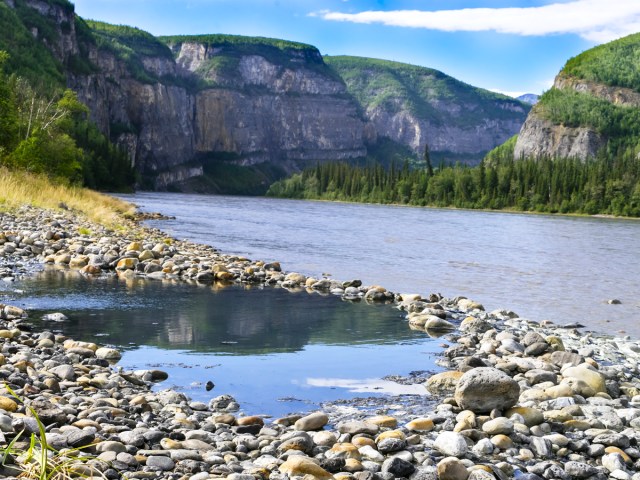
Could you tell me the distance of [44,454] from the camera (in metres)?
4.68

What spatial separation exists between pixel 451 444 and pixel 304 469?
1.84 meters

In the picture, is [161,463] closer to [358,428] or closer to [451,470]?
[358,428]

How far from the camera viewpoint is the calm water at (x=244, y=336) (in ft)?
33.9

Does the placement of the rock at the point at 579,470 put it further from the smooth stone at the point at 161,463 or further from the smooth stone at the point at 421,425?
the smooth stone at the point at 161,463

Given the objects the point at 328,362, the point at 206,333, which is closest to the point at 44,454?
the point at 328,362

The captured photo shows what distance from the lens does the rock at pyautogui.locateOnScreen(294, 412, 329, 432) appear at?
819 cm

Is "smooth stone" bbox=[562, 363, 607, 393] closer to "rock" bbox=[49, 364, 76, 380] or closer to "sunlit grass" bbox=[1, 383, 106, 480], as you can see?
"rock" bbox=[49, 364, 76, 380]

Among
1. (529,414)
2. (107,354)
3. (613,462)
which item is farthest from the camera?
(107,354)

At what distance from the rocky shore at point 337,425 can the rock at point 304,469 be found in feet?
0.03

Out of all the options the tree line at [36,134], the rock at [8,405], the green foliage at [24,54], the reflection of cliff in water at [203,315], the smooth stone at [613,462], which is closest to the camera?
the rock at [8,405]

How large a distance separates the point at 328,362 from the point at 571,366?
4029mm

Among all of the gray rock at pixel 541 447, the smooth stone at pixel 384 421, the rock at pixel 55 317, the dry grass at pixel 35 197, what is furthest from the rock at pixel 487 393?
the dry grass at pixel 35 197

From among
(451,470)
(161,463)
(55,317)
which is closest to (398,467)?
(451,470)

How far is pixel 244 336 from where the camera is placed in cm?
1372
